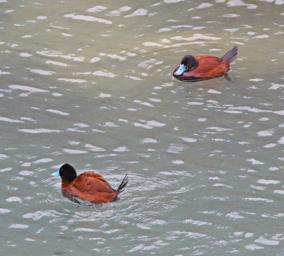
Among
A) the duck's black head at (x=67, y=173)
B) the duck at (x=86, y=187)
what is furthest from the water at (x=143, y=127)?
the duck's black head at (x=67, y=173)

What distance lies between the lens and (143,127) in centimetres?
1127

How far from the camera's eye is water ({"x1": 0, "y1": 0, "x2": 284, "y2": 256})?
9.12 metres

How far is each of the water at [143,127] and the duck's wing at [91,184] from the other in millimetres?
177

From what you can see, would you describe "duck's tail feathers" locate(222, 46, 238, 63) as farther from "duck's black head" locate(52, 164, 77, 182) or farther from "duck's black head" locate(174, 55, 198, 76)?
"duck's black head" locate(52, 164, 77, 182)

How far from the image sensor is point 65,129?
11.2m

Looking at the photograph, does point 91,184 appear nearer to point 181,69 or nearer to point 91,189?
point 91,189

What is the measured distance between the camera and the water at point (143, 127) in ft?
29.9

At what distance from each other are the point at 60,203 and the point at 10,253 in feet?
3.52

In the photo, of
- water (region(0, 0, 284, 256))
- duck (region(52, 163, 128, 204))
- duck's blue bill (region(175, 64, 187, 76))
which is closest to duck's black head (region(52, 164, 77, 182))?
duck (region(52, 163, 128, 204))

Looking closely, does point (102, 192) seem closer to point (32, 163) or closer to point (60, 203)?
point (60, 203)

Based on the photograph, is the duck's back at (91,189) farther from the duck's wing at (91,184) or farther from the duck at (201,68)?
the duck at (201,68)

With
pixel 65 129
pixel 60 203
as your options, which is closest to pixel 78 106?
pixel 65 129

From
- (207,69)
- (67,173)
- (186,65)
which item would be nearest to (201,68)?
(207,69)

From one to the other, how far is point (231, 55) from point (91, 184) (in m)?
3.91
